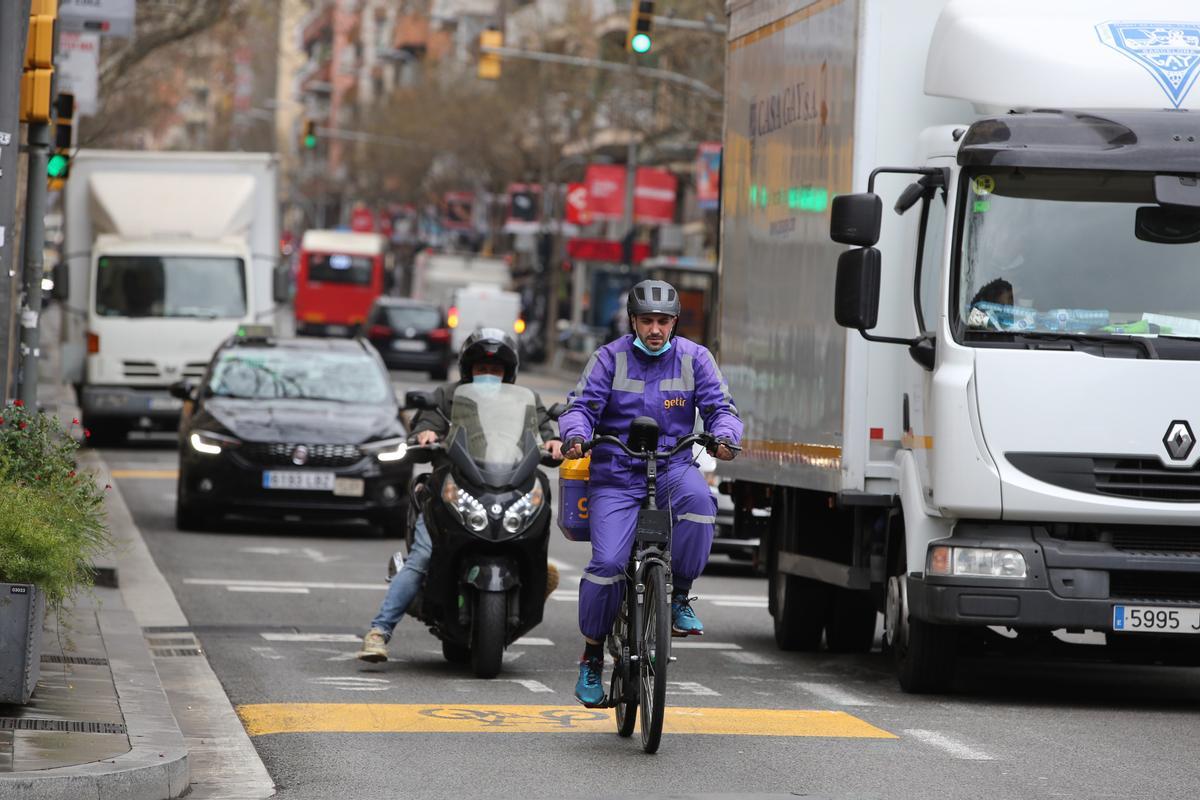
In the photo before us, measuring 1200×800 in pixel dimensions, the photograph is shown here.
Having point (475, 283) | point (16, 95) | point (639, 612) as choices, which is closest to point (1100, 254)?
point (639, 612)

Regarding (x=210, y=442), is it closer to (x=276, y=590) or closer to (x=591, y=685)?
(x=276, y=590)

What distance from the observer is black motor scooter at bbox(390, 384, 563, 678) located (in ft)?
36.7

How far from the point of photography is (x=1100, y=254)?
10492 mm

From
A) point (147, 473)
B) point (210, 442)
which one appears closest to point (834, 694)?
point (210, 442)

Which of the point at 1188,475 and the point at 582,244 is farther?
the point at 582,244

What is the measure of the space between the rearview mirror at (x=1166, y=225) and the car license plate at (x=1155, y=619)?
156 cm

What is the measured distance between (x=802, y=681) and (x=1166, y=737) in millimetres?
2273

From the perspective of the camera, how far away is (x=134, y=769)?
7.59 m

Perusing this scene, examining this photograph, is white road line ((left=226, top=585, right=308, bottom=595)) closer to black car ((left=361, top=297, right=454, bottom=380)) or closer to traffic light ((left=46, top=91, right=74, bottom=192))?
traffic light ((left=46, top=91, right=74, bottom=192))

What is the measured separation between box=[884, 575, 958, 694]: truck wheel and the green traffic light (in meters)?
8.82

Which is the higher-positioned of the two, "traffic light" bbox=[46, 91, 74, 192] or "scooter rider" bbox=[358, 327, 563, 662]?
"traffic light" bbox=[46, 91, 74, 192]

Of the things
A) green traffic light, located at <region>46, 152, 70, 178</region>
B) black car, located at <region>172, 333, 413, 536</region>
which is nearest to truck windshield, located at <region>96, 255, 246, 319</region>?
black car, located at <region>172, 333, 413, 536</region>

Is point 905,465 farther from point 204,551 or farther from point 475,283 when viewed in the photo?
point 475,283

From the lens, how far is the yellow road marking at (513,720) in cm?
962
